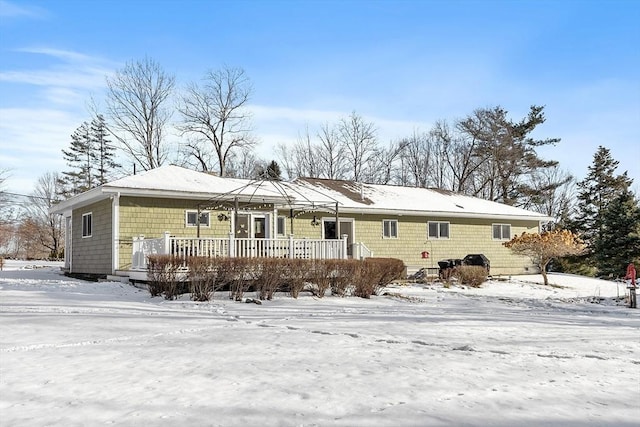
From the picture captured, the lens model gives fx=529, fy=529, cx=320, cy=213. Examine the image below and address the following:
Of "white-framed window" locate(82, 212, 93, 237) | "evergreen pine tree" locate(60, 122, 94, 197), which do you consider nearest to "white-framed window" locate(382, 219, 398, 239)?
"white-framed window" locate(82, 212, 93, 237)

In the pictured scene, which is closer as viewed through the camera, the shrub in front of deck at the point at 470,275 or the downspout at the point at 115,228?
the downspout at the point at 115,228

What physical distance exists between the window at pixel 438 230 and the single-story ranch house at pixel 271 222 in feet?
0.16

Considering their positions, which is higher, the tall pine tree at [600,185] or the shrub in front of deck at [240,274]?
the tall pine tree at [600,185]

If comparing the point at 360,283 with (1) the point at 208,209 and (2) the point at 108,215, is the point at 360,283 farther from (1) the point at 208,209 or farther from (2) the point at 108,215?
(2) the point at 108,215

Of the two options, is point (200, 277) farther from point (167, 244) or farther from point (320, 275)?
point (320, 275)

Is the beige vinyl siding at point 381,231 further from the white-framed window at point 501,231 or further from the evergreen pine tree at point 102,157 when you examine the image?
the evergreen pine tree at point 102,157

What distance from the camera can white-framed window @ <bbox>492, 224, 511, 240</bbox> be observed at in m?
26.0

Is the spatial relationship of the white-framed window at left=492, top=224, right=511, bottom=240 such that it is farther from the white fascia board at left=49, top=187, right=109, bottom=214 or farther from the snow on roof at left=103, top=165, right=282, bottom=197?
the white fascia board at left=49, top=187, right=109, bottom=214

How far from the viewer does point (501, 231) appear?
26156 mm

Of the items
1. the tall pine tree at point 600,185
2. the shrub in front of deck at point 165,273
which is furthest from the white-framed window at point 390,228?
the tall pine tree at point 600,185

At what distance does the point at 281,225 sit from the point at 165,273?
28.9ft

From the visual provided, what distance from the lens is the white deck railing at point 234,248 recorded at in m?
13.5

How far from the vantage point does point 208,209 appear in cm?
1756

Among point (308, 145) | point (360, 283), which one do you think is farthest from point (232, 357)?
point (308, 145)
